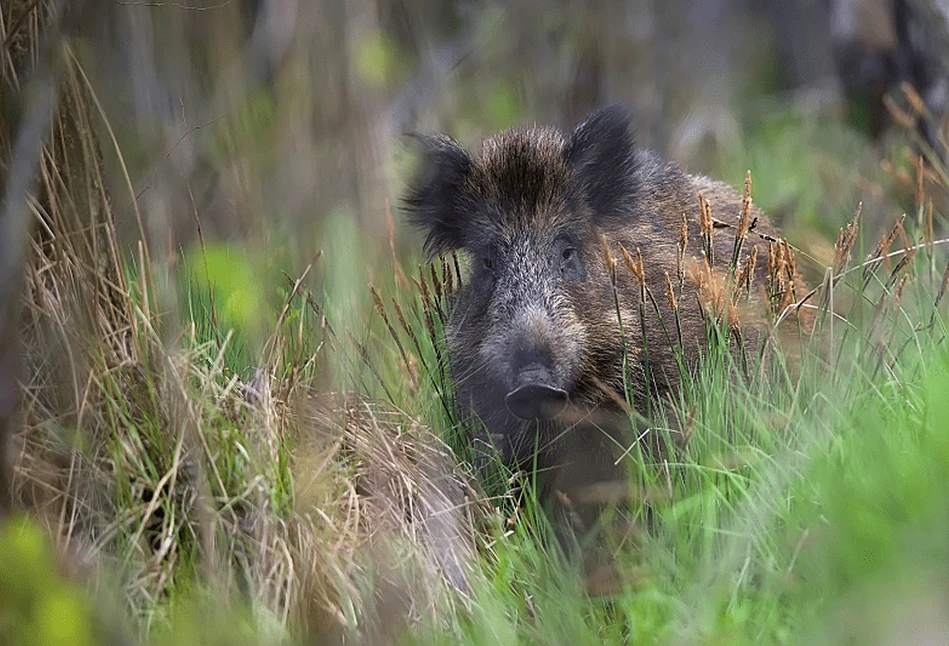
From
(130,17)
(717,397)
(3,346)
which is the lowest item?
(717,397)

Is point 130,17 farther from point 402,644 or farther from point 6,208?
point 402,644

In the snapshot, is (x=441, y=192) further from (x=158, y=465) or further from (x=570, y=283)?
(x=158, y=465)

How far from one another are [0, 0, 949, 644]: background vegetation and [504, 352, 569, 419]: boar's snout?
33 centimetres

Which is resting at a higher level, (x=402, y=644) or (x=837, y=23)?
(x=837, y=23)

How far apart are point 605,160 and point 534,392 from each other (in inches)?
45.5

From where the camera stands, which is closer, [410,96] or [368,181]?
[368,181]

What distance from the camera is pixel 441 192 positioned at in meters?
4.62

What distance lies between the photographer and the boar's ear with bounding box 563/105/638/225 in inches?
175

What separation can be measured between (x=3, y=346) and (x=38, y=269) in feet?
1.60

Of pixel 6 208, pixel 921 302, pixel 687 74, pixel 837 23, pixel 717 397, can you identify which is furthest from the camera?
pixel 687 74

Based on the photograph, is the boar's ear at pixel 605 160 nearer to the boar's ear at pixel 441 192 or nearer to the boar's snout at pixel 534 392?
the boar's ear at pixel 441 192

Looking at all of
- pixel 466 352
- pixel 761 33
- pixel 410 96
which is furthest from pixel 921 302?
pixel 761 33

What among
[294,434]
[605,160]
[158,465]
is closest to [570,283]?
[605,160]

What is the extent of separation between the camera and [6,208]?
269cm
